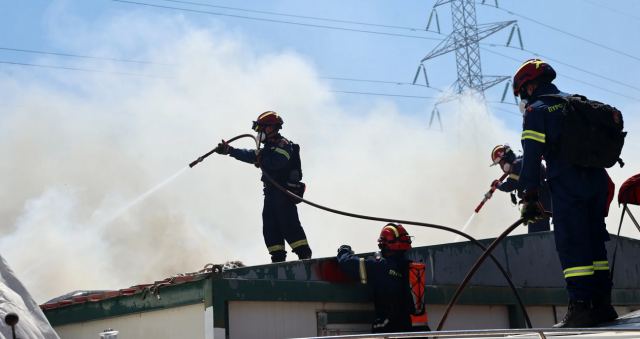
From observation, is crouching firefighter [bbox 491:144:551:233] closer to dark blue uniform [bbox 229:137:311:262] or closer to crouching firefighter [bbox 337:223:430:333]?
dark blue uniform [bbox 229:137:311:262]

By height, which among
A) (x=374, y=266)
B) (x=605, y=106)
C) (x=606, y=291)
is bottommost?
(x=606, y=291)

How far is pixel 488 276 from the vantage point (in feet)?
30.2

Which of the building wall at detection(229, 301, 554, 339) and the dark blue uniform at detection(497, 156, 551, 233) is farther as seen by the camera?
the dark blue uniform at detection(497, 156, 551, 233)

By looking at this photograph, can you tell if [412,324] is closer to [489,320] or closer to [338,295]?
[338,295]

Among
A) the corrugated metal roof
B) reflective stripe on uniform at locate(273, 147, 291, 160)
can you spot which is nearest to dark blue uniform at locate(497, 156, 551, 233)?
reflective stripe on uniform at locate(273, 147, 291, 160)

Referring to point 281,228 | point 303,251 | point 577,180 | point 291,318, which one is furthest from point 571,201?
point 281,228

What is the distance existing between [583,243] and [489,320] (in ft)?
9.84

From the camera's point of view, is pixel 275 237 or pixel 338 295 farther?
pixel 275 237

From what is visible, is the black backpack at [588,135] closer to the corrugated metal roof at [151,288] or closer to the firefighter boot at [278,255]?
A: the corrugated metal roof at [151,288]

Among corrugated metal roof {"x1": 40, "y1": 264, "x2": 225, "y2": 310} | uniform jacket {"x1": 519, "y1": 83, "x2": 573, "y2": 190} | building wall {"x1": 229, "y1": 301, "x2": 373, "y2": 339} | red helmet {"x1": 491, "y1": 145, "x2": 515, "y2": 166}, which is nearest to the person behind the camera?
uniform jacket {"x1": 519, "y1": 83, "x2": 573, "y2": 190}

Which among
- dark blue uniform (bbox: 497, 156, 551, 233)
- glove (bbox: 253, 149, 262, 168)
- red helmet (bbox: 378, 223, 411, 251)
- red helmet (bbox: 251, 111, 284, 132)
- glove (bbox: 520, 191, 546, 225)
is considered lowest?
glove (bbox: 520, 191, 546, 225)

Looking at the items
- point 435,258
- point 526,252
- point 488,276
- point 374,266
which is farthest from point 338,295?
point 526,252

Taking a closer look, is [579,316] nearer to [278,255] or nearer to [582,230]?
[582,230]

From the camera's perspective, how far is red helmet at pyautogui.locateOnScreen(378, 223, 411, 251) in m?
7.60
